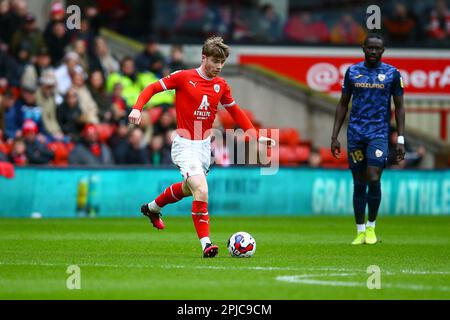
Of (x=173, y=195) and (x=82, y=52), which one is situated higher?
(x=82, y=52)

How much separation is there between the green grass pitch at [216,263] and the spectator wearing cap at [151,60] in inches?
308

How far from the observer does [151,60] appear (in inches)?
1056

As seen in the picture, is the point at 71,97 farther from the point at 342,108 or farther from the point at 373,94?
the point at 373,94

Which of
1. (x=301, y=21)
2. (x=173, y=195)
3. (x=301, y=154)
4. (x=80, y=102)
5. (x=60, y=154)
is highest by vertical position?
(x=301, y=21)

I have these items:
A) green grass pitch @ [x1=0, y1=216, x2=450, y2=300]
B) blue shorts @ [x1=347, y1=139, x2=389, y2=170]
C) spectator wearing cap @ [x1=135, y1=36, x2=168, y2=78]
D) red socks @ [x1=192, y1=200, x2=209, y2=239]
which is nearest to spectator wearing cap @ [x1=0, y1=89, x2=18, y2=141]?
spectator wearing cap @ [x1=135, y1=36, x2=168, y2=78]

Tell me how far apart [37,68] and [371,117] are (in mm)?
11092

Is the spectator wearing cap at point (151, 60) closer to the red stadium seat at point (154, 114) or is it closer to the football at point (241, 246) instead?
the red stadium seat at point (154, 114)

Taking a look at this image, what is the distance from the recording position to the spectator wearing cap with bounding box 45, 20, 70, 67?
2544cm

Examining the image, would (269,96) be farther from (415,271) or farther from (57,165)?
(415,271)

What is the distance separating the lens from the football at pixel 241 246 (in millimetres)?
12672

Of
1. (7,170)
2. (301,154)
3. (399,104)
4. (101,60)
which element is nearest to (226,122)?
(301,154)

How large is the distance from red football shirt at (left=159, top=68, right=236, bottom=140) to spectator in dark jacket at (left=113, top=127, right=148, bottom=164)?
10.6 metres

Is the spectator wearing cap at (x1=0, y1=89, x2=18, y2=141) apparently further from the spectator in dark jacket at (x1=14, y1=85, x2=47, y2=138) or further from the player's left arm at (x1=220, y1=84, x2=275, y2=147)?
the player's left arm at (x1=220, y1=84, x2=275, y2=147)
